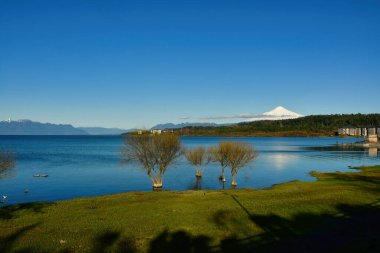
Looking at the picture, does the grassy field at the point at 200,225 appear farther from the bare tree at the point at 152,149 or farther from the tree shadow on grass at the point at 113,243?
the bare tree at the point at 152,149

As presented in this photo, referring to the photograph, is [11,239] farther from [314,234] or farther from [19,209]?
[314,234]

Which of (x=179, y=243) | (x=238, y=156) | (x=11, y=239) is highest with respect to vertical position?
(x=238, y=156)

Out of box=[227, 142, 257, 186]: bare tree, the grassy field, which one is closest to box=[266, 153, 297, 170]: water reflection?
box=[227, 142, 257, 186]: bare tree

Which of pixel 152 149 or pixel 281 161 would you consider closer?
pixel 152 149

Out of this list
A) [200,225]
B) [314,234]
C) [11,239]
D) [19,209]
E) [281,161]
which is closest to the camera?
[11,239]

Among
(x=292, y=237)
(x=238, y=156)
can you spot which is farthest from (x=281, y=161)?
(x=292, y=237)

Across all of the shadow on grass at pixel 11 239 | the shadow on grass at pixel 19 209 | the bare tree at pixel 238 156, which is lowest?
the shadow on grass at pixel 19 209

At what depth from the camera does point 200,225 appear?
30281 millimetres

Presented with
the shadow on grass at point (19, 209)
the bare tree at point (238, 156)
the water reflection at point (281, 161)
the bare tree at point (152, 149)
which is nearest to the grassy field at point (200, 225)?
the shadow on grass at point (19, 209)

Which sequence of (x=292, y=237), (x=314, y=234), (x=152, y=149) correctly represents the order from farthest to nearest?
1. (x=152, y=149)
2. (x=314, y=234)
3. (x=292, y=237)

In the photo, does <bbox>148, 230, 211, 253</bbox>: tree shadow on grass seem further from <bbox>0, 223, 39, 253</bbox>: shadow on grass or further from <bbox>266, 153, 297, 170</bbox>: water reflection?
<bbox>266, 153, 297, 170</bbox>: water reflection

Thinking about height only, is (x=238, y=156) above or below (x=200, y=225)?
above

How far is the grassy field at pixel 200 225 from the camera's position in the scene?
982 inches

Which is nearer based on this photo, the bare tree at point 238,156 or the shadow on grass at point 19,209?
the shadow on grass at point 19,209
